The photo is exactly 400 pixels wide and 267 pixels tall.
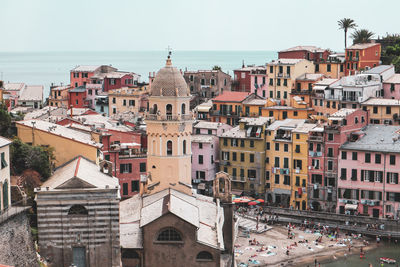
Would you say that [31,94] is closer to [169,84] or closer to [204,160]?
[204,160]

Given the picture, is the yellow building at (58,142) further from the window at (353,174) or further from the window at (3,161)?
the window at (353,174)

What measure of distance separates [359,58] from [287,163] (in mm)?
26095

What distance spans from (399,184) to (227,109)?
2809cm

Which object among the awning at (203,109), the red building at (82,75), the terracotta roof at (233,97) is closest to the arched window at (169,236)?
the terracotta roof at (233,97)

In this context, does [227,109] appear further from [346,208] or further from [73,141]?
[73,141]

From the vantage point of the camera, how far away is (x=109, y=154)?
70.6 metres

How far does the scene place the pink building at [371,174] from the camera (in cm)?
7388

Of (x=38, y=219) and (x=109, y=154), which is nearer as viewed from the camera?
(x=38, y=219)

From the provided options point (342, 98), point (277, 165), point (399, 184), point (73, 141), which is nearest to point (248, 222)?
point (277, 165)

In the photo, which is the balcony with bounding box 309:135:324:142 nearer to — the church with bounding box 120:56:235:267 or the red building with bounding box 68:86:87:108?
the church with bounding box 120:56:235:267

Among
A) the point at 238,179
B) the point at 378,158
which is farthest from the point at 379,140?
the point at 238,179

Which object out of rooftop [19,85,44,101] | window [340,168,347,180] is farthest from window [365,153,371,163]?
rooftop [19,85,44,101]

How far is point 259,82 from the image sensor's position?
332 feet

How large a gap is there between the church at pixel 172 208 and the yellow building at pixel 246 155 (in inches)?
1070
